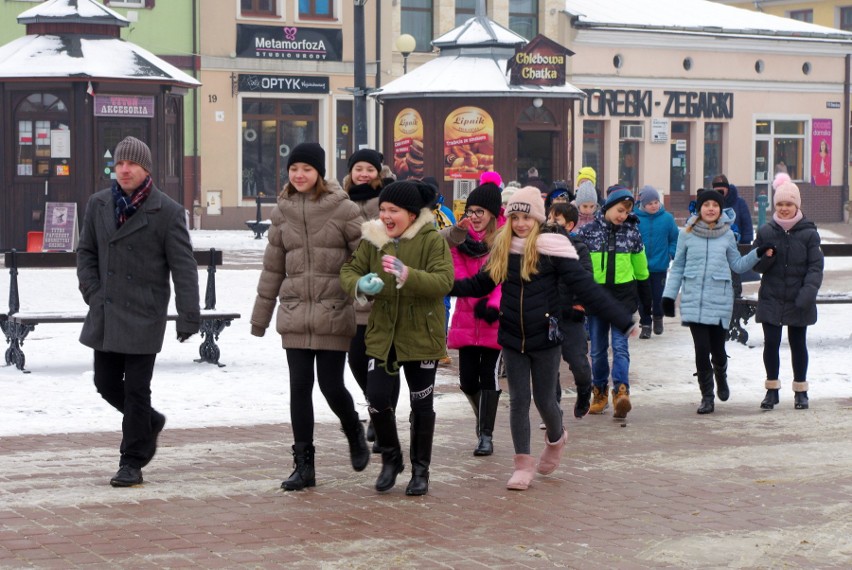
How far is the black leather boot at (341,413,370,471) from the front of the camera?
8750 millimetres

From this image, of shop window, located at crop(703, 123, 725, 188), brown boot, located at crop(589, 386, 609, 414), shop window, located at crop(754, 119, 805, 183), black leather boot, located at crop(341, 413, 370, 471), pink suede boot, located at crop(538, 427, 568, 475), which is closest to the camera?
black leather boot, located at crop(341, 413, 370, 471)

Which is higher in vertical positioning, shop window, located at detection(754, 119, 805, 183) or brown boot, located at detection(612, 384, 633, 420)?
shop window, located at detection(754, 119, 805, 183)

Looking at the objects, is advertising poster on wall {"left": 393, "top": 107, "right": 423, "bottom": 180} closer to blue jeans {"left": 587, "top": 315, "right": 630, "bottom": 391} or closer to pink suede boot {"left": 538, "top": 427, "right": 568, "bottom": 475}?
blue jeans {"left": 587, "top": 315, "right": 630, "bottom": 391}

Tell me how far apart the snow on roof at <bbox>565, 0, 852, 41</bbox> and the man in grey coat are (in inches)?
1283

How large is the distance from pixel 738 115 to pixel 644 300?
109 ft

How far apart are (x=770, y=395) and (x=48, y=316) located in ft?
19.1

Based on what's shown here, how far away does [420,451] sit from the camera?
8367 millimetres

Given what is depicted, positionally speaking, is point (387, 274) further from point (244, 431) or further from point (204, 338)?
point (204, 338)

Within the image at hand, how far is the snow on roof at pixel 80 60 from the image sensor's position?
25.0m

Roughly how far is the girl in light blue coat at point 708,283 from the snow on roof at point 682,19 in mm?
29103

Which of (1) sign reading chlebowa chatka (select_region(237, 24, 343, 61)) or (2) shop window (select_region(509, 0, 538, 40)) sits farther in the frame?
(2) shop window (select_region(509, 0, 538, 40))

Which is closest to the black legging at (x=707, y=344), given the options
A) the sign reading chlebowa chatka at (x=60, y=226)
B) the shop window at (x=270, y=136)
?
the sign reading chlebowa chatka at (x=60, y=226)

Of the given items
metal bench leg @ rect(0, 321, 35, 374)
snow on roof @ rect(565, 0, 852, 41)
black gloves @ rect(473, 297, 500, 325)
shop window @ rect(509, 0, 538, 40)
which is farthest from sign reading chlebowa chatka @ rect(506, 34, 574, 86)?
black gloves @ rect(473, 297, 500, 325)

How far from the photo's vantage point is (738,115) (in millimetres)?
43688
